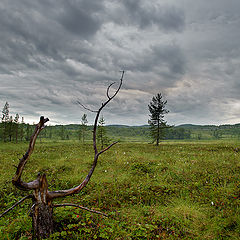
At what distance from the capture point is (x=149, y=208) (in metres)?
5.55

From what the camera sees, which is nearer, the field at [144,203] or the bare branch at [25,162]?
the bare branch at [25,162]

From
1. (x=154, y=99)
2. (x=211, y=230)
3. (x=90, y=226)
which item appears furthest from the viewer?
(x=154, y=99)

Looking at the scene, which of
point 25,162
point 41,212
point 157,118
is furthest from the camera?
point 157,118

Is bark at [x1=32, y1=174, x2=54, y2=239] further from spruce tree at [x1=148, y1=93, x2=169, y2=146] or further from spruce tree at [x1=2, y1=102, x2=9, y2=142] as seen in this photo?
spruce tree at [x1=2, y1=102, x2=9, y2=142]

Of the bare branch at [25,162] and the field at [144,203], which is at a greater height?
the bare branch at [25,162]

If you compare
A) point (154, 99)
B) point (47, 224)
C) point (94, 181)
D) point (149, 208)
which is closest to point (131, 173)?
point (94, 181)

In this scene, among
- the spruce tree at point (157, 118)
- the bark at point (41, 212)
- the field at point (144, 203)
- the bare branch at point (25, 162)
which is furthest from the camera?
the spruce tree at point (157, 118)

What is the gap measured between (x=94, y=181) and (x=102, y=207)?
257 centimetres

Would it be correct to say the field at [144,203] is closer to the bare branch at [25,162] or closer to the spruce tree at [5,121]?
the bare branch at [25,162]

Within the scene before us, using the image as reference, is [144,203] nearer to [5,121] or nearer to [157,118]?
[157,118]

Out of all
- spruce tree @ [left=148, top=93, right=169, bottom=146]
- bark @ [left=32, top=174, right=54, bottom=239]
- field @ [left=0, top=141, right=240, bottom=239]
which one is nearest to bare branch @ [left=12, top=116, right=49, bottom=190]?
bark @ [left=32, top=174, right=54, bottom=239]

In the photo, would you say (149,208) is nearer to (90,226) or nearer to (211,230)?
(211,230)

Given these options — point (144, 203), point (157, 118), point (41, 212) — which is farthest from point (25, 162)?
point (157, 118)

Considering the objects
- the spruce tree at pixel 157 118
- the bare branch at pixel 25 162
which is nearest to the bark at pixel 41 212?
the bare branch at pixel 25 162
